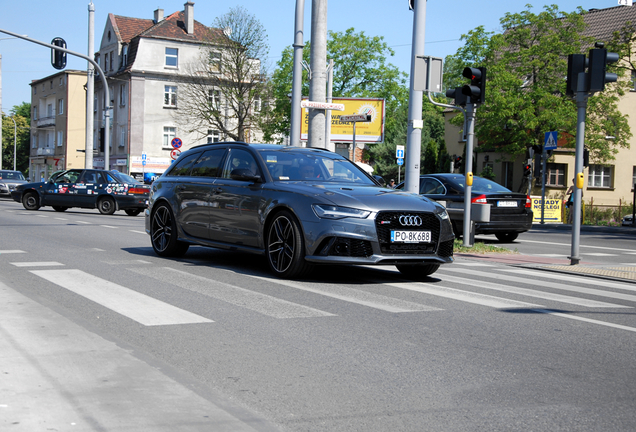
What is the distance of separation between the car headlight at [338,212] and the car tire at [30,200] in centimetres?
2215

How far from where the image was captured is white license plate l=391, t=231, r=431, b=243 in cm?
840

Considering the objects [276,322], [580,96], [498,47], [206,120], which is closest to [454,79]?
[498,47]

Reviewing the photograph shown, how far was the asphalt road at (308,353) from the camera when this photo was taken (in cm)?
376

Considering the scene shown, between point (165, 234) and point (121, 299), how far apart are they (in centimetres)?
403

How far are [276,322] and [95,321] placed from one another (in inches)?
55.5

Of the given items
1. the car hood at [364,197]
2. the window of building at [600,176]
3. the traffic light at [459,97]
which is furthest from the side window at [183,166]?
the window of building at [600,176]

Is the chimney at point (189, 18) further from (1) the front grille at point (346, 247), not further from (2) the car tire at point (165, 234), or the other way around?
(1) the front grille at point (346, 247)

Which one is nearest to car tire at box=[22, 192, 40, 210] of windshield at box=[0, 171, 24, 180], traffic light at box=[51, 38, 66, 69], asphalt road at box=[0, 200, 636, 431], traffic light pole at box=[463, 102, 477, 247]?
traffic light at box=[51, 38, 66, 69]

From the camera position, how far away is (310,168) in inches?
380

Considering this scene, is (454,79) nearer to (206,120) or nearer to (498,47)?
(498,47)

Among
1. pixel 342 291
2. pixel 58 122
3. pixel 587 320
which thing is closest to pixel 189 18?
pixel 58 122

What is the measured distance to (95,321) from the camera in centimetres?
601

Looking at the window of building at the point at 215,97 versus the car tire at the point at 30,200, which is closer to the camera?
the car tire at the point at 30,200

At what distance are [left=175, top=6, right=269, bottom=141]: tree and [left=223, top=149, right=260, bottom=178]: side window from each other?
145 ft
